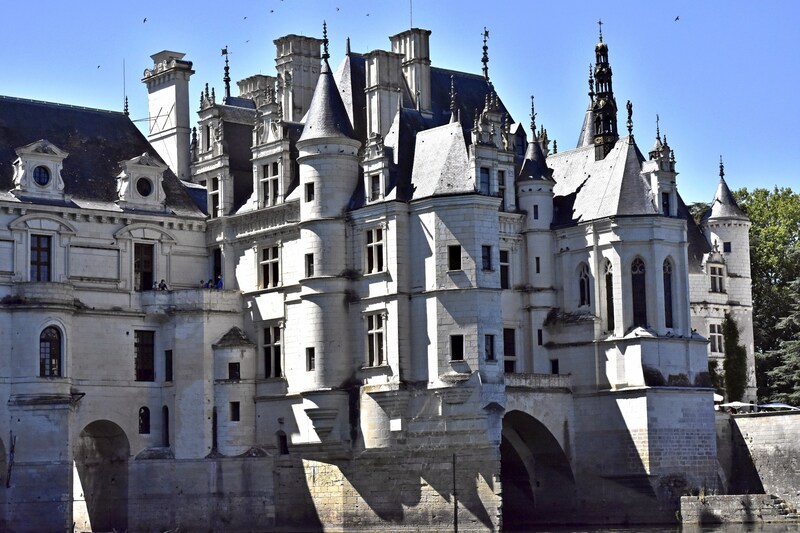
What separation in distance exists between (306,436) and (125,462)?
22.0 ft

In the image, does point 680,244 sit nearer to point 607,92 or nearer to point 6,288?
point 607,92

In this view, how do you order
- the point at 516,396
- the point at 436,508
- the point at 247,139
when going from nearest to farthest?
the point at 436,508
the point at 516,396
the point at 247,139

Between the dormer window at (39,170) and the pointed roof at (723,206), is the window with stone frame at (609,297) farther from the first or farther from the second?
the dormer window at (39,170)

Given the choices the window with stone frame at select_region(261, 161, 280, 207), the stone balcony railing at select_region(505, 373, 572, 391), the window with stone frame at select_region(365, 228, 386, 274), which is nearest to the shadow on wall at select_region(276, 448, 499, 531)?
the stone balcony railing at select_region(505, 373, 572, 391)

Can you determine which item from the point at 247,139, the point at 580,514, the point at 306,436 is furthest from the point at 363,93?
the point at 580,514

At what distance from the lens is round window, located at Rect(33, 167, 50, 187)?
60500mm

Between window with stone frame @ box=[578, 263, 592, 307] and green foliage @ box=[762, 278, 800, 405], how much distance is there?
48.3ft

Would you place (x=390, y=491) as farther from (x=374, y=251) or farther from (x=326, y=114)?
(x=326, y=114)

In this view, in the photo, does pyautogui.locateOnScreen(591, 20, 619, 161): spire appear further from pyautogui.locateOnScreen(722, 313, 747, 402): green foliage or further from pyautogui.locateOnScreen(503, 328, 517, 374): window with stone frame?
pyautogui.locateOnScreen(722, 313, 747, 402): green foliage

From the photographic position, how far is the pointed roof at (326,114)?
195 feet

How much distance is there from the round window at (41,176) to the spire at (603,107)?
20.0 m

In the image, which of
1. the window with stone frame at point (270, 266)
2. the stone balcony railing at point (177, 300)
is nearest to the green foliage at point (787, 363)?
the window with stone frame at point (270, 266)

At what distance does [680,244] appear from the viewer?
6291 centimetres

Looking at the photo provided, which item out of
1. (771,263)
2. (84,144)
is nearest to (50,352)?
(84,144)
